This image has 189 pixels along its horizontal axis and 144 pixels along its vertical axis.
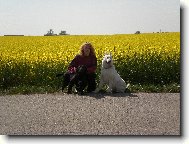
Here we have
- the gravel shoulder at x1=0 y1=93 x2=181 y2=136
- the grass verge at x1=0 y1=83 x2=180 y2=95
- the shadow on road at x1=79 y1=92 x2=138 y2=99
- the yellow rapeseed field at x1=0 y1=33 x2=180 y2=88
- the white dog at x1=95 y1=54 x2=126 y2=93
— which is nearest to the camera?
the gravel shoulder at x1=0 y1=93 x2=181 y2=136

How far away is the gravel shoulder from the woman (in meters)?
0.43

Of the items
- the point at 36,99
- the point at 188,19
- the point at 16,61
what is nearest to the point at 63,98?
the point at 36,99

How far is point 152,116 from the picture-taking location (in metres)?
7.74

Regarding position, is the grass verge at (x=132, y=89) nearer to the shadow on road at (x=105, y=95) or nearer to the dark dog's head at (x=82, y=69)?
the shadow on road at (x=105, y=95)

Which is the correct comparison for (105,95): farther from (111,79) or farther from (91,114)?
(91,114)

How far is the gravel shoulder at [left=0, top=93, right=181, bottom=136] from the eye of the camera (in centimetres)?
702

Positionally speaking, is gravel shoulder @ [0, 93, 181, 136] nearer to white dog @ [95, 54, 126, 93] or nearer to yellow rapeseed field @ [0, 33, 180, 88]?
white dog @ [95, 54, 126, 93]

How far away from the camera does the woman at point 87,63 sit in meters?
9.87

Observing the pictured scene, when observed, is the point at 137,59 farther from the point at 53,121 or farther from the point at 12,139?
the point at 12,139

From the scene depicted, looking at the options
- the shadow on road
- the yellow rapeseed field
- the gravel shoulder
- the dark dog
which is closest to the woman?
the dark dog

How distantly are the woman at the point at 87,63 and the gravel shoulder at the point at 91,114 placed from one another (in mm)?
427

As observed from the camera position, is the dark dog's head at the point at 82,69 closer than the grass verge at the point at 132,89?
Yes

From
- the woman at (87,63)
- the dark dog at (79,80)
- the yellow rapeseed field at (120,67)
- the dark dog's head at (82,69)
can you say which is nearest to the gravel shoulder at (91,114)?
the dark dog at (79,80)

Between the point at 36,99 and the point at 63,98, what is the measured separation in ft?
1.98
